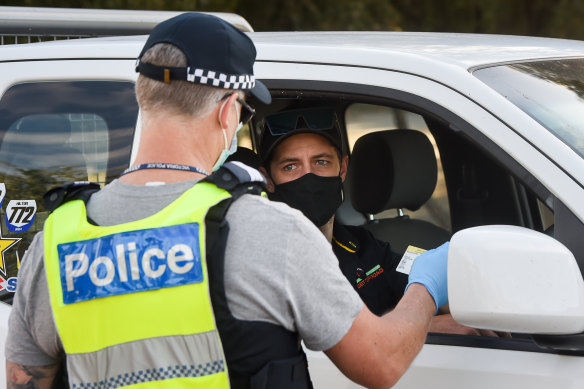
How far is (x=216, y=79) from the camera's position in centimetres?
168

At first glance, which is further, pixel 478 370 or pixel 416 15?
pixel 416 15

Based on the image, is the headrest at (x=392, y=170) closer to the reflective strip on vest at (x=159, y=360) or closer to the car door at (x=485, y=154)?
the car door at (x=485, y=154)

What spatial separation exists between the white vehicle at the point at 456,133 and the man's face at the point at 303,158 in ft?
1.21

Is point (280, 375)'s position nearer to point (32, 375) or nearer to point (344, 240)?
point (32, 375)

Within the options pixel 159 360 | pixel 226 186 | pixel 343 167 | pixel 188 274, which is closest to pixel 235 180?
pixel 226 186

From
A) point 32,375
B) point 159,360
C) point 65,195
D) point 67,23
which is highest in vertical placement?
point 67,23

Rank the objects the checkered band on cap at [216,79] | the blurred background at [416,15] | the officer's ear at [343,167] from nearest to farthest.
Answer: the checkered band on cap at [216,79], the officer's ear at [343,167], the blurred background at [416,15]

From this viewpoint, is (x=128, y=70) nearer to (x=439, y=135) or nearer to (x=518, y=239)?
(x=518, y=239)

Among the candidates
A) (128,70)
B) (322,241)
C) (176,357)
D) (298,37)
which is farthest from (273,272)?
(298,37)

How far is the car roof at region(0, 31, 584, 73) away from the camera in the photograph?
223 centimetres

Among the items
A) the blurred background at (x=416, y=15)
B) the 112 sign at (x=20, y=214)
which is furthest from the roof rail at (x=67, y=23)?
the blurred background at (x=416, y=15)

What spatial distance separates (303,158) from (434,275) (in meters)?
1.03

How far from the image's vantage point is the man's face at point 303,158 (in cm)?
294

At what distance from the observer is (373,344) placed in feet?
5.48
